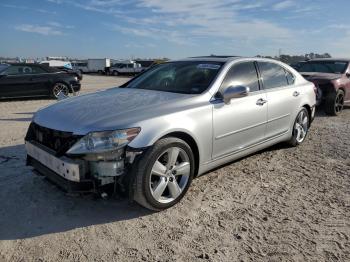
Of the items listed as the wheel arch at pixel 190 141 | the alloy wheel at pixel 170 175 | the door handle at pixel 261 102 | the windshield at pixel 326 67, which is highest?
the windshield at pixel 326 67

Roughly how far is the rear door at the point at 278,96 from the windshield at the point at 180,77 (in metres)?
0.99

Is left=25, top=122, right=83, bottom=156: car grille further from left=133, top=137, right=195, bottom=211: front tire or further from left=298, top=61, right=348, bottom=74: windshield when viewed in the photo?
left=298, top=61, right=348, bottom=74: windshield

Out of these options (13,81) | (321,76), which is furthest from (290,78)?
(13,81)

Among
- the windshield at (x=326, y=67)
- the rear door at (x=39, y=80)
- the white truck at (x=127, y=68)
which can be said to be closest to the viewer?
the windshield at (x=326, y=67)

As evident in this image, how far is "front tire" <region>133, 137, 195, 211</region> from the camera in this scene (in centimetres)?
353

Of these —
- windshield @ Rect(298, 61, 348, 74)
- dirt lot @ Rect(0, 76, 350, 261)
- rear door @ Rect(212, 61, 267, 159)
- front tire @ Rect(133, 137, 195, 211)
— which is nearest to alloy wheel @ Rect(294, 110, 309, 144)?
dirt lot @ Rect(0, 76, 350, 261)

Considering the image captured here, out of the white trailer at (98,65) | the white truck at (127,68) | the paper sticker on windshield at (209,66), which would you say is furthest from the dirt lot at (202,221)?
the white trailer at (98,65)

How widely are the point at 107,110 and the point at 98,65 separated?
51131 mm

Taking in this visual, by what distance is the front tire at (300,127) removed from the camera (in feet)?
20.2

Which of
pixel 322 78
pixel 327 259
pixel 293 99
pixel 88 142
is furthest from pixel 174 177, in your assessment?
pixel 322 78

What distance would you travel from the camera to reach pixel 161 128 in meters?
3.66

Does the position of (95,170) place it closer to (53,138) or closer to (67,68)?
(53,138)

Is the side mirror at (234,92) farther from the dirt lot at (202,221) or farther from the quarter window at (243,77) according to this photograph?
the dirt lot at (202,221)

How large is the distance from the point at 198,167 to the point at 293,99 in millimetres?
2502
